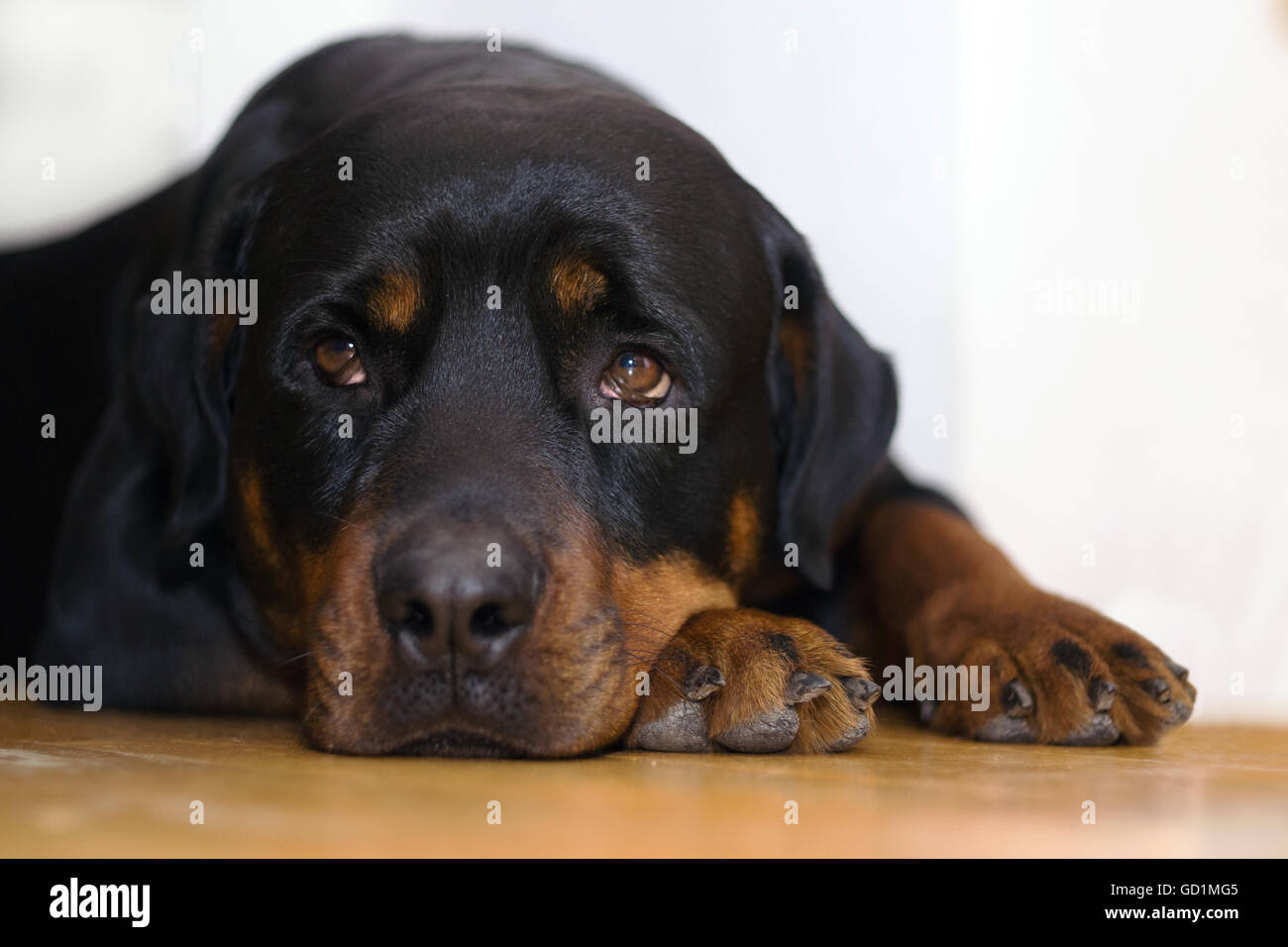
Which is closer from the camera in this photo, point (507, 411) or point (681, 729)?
point (681, 729)

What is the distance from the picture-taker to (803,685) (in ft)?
6.90

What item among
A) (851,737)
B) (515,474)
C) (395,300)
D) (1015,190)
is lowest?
(851,737)

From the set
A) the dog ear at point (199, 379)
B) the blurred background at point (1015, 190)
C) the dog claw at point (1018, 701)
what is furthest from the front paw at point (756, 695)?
the blurred background at point (1015, 190)

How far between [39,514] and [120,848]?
2365mm

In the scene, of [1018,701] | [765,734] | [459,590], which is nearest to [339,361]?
[459,590]

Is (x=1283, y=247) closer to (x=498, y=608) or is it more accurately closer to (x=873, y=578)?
(x=873, y=578)

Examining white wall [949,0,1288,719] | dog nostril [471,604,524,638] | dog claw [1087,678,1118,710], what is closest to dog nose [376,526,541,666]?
dog nostril [471,604,524,638]

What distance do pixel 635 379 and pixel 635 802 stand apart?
0.95 m

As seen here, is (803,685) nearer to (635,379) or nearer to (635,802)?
(635,802)

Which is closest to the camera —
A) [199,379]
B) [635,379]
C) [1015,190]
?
[635,379]

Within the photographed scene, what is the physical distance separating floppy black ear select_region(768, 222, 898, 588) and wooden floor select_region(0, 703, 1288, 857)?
2.07ft

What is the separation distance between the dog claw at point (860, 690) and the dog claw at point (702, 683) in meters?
0.20

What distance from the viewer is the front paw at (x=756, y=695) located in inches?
82.8
